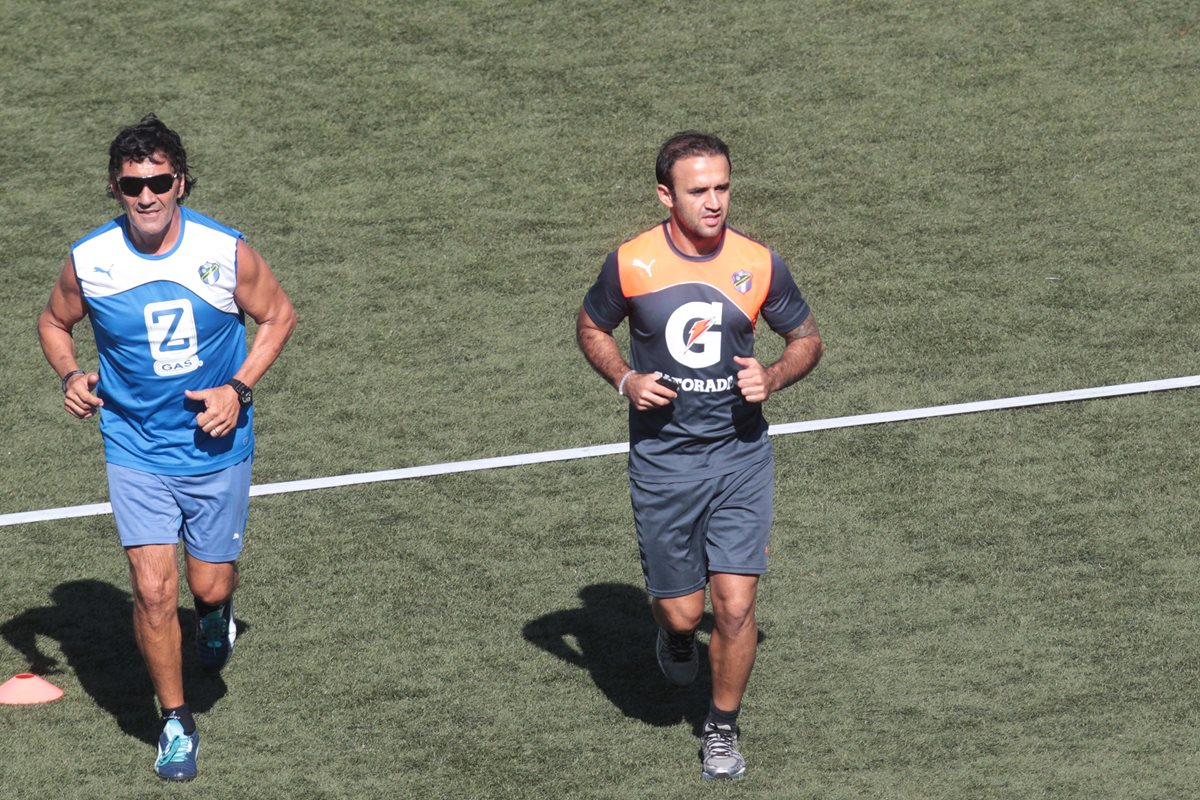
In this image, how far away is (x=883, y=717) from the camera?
6.89 meters

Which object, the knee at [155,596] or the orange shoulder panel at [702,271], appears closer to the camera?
the orange shoulder panel at [702,271]

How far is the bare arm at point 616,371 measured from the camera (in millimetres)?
6230

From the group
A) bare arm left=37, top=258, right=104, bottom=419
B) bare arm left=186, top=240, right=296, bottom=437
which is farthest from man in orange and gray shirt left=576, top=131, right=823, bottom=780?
bare arm left=37, top=258, right=104, bottom=419

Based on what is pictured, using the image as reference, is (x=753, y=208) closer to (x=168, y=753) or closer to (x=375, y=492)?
(x=375, y=492)

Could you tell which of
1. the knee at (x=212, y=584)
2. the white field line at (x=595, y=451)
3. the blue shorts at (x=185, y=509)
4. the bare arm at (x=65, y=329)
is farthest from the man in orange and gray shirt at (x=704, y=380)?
the white field line at (x=595, y=451)

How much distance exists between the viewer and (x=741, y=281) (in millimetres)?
6406

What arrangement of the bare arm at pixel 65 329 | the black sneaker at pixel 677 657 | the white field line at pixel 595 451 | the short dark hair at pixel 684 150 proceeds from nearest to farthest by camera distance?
1. the short dark hair at pixel 684 150
2. the bare arm at pixel 65 329
3. the black sneaker at pixel 677 657
4. the white field line at pixel 595 451

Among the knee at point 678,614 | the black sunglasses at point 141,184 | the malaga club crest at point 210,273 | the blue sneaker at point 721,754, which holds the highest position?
the black sunglasses at point 141,184

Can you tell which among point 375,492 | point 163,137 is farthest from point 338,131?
point 163,137

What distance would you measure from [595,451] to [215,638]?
2.37 meters

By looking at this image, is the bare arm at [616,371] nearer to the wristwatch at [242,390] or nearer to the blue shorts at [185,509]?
the wristwatch at [242,390]

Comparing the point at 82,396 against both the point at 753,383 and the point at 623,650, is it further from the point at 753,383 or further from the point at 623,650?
the point at 623,650

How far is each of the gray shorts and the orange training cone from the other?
8.08 feet

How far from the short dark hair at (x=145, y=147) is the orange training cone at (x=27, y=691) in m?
2.04
